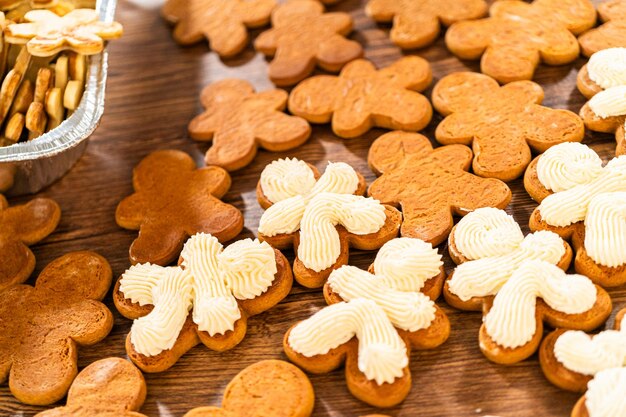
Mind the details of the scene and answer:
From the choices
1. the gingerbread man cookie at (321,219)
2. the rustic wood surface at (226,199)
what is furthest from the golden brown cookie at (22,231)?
the gingerbread man cookie at (321,219)

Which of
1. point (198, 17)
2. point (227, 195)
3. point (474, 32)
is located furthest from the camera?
point (198, 17)

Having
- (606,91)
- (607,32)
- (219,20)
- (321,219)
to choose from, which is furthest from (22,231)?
(607,32)

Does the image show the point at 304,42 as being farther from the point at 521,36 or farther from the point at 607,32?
the point at 607,32

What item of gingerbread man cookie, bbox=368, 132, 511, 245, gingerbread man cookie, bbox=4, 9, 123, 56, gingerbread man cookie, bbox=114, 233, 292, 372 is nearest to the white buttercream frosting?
gingerbread man cookie, bbox=368, 132, 511, 245

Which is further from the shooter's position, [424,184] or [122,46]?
[122,46]

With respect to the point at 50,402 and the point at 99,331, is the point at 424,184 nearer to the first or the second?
the point at 99,331

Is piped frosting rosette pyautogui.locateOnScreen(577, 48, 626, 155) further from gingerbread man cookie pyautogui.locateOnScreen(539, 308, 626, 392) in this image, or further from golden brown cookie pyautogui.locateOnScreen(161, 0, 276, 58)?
golden brown cookie pyautogui.locateOnScreen(161, 0, 276, 58)

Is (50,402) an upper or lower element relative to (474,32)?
lower

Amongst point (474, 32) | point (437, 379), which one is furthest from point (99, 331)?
point (474, 32)

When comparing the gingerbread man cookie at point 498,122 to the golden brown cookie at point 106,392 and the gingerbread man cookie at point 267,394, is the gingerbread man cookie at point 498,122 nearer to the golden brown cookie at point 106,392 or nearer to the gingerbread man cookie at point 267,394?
the gingerbread man cookie at point 267,394
